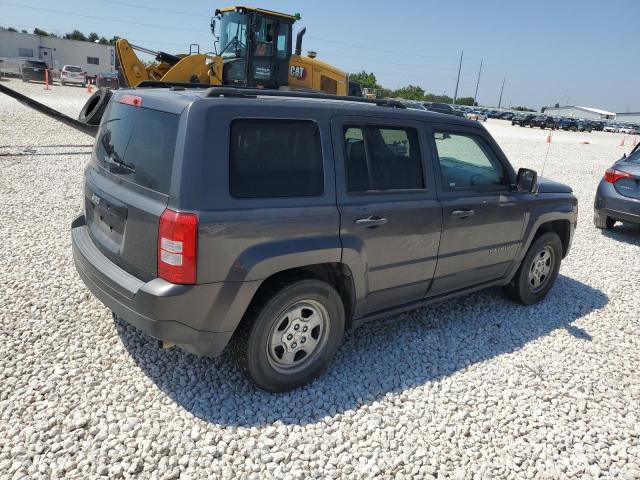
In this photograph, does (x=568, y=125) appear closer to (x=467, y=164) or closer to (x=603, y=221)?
(x=603, y=221)

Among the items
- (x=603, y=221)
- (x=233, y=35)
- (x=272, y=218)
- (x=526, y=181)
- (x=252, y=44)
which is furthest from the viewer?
(x=233, y=35)

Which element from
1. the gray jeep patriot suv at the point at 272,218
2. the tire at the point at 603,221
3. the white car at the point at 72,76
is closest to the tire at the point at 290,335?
the gray jeep patriot suv at the point at 272,218

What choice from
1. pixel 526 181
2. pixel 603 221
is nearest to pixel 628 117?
pixel 603 221

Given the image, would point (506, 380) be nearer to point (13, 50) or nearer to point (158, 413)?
point (158, 413)

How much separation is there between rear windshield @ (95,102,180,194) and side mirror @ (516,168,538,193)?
312 centimetres

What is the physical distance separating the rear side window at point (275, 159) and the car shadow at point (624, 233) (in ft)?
23.1

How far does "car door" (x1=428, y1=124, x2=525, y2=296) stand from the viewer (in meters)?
3.90

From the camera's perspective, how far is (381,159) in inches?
139

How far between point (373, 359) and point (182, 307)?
1692 mm

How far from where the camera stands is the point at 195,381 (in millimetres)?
3301

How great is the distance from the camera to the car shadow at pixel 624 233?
8.09m

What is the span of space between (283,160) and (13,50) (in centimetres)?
6628

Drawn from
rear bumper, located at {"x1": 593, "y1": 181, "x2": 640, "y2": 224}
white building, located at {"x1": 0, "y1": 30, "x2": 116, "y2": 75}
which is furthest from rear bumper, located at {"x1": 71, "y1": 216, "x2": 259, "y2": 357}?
white building, located at {"x1": 0, "y1": 30, "x2": 116, "y2": 75}

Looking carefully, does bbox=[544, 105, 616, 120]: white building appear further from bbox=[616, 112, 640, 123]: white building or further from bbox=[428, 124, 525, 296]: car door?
bbox=[428, 124, 525, 296]: car door
